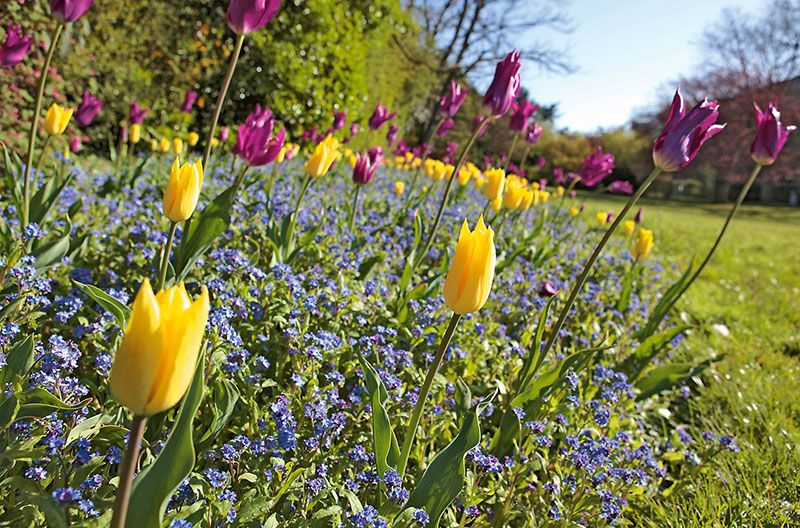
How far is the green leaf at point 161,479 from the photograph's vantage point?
898 millimetres

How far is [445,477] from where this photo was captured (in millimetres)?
1259

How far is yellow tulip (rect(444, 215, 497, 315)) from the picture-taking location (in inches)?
43.8

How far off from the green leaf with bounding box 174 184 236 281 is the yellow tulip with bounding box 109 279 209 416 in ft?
4.44

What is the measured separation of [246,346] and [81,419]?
0.67m

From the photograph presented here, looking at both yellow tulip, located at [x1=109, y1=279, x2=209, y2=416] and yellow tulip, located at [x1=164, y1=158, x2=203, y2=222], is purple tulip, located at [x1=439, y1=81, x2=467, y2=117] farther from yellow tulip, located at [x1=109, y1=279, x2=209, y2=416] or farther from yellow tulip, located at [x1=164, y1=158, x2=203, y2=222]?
yellow tulip, located at [x1=109, y1=279, x2=209, y2=416]

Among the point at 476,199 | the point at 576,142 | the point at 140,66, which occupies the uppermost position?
the point at 576,142

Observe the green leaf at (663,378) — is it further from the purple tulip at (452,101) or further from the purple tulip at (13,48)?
the purple tulip at (13,48)

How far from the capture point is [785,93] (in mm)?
23656

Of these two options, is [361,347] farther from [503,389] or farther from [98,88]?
[98,88]

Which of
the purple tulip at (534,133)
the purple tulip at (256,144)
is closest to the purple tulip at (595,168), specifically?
the purple tulip at (534,133)

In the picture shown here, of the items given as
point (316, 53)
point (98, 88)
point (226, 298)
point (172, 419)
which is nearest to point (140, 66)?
point (98, 88)

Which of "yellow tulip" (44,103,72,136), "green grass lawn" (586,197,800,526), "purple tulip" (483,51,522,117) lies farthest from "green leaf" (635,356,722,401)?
"yellow tulip" (44,103,72,136)

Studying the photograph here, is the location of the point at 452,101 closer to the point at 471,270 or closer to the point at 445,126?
the point at 445,126

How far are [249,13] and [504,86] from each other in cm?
95
